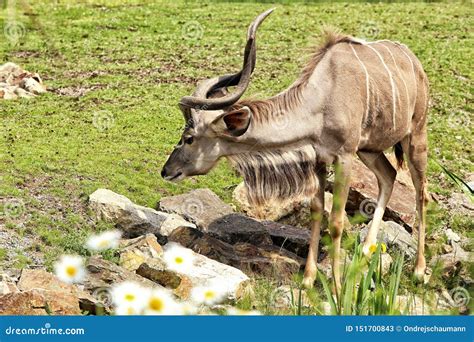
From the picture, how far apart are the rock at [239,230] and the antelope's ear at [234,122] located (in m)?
1.32

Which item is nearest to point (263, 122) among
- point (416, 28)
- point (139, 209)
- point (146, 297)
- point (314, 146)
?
point (314, 146)

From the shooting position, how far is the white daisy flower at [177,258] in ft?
18.9

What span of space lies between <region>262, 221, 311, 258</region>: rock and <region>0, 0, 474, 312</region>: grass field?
4.46 ft

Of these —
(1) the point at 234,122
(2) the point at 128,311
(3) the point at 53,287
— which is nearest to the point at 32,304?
(3) the point at 53,287

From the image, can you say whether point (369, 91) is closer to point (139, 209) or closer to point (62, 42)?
point (139, 209)

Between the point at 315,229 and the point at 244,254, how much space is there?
681 millimetres

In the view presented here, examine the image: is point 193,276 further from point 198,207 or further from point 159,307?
point 159,307

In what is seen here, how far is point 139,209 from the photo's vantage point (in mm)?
8539

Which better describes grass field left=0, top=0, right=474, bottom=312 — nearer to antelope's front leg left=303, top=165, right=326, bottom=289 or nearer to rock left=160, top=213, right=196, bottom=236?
rock left=160, top=213, right=196, bottom=236

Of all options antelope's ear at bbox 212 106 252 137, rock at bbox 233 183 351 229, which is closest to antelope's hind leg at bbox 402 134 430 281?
rock at bbox 233 183 351 229

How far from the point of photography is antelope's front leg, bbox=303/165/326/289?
746cm

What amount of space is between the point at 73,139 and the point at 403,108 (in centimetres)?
477

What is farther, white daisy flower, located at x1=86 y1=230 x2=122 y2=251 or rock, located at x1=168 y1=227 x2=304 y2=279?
rock, located at x1=168 y1=227 x2=304 y2=279

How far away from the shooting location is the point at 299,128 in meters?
7.39
